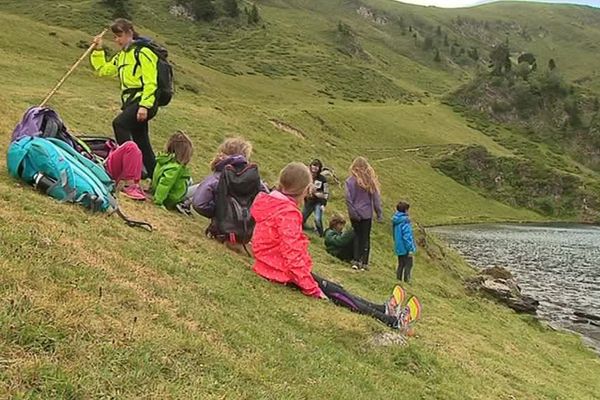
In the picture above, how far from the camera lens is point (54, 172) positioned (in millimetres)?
10109

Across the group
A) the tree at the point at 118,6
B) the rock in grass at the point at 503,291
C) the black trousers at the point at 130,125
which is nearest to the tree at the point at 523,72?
the tree at the point at 118,6

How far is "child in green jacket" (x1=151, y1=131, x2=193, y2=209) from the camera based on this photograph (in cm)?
1361

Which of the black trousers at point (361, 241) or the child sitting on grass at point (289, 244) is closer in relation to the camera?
the child sitting on grass at point (289, 244)

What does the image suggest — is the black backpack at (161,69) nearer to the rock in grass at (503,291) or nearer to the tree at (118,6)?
the rock in grass at (503,291)

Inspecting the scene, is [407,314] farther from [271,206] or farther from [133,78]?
[133,78]

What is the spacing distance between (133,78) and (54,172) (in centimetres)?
373

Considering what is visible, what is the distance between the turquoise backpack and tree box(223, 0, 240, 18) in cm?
14634

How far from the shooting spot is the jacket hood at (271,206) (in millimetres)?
10523

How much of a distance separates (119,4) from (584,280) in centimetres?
10739

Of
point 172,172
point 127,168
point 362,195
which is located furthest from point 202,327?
point 362,195

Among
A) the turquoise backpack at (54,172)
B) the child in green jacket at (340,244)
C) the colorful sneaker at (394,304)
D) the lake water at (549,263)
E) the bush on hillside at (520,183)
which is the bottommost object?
the bush on hillside at (520,183)

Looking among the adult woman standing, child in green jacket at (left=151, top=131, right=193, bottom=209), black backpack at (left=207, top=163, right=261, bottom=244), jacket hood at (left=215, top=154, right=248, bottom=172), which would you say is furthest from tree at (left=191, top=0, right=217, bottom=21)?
black backpack at (left=207, top=163, right=261, bottom=244)

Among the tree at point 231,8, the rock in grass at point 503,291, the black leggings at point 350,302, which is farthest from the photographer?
the tree at point 231,8

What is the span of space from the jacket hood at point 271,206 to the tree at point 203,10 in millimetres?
142840
